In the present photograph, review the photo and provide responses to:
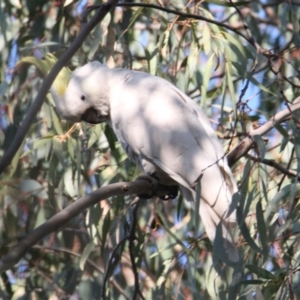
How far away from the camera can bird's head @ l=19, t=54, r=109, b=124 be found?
2549mm

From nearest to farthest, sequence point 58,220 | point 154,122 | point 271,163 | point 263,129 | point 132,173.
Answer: point 58,220 < point 263,129 < point 271,163 < point 154,122 < point 132,173

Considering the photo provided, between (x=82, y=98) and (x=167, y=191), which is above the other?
(x=82, y=98)

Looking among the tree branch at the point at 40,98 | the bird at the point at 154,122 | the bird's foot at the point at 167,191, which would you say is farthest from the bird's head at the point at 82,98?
the tree branch at the point at 40,98

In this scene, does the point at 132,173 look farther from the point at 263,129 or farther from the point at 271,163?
the point at 263,129

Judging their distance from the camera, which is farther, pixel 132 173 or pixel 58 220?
pixel 132 173

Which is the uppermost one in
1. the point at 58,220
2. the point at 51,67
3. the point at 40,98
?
the point at 51,67

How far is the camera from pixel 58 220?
1794 mm

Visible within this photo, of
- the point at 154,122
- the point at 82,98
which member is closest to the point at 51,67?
the point at 82,98

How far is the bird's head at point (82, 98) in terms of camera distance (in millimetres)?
2549

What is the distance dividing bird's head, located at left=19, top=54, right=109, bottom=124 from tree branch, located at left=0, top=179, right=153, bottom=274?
57 centimetres

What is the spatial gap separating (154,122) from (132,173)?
13.9 inches

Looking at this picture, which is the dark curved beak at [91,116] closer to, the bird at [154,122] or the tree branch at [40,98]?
the bird at [154,122]

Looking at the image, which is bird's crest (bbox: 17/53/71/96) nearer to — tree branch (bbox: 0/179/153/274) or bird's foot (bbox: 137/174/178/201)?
bird's foot (bbox: 137/174/178/201)

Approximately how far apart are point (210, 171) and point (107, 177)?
2.42 ft
